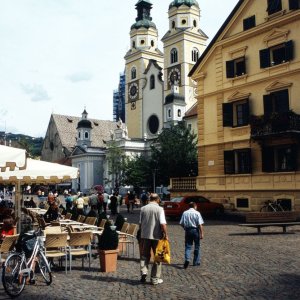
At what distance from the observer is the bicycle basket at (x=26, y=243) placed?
8688mm

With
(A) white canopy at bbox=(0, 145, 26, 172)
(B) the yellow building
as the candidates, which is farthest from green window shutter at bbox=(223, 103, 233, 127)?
(A) white canopy at bbox=(0, 145, 26, 172)

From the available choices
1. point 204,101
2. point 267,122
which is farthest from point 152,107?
point 267,122

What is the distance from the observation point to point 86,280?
30.7ft

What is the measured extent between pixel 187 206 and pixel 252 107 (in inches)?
280

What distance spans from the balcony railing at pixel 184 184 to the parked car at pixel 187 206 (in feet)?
11.9

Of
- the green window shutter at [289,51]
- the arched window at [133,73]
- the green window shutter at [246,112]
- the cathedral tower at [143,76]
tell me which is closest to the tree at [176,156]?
the green window shutter at [246,112]

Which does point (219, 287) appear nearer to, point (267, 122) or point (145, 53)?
point (267, 122)

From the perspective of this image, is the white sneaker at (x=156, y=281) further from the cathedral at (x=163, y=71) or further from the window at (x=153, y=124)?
the window at (x=153, y=124)

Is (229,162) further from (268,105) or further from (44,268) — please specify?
(44,268)

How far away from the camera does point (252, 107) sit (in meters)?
26.5

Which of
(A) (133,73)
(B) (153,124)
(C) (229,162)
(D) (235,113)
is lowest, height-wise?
(C) (229,162)

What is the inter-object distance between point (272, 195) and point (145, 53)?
2377 inches

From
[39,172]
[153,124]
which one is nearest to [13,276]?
[39,172]

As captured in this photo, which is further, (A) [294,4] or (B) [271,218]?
(A) [294,4]
